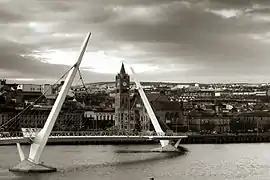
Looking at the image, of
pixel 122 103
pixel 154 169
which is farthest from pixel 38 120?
pixel 154 169

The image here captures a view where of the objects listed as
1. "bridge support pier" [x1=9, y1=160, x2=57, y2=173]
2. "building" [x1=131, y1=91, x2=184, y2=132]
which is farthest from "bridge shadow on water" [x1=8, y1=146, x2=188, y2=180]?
"building" [x1=131, y1=91, x2=184, y2=132]

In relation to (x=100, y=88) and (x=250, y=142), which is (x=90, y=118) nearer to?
(x=250, y=142)

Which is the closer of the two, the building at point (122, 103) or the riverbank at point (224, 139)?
the riverbank at point (224, 139)

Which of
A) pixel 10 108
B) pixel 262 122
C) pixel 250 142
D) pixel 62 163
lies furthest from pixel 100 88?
pixel 62 163

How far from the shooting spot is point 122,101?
5838 centimetres

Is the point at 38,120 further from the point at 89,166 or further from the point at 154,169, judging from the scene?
the point at 154,169

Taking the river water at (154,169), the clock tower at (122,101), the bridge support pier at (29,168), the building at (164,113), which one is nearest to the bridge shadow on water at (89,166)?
the river water at (154,169)

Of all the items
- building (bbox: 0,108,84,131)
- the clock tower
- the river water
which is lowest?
the river water

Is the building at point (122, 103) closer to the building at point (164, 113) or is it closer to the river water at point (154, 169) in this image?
the building at point (164, 113)

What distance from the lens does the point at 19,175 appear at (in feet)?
62.4

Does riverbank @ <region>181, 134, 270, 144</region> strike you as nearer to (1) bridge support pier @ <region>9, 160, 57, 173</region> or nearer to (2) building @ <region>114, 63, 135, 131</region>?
(2) building @ <region>114, 63, 135, 131</region>

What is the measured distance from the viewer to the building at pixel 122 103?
5659cm

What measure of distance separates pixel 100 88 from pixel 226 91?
23316mm

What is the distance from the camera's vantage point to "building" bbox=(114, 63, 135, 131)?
5659 cm
